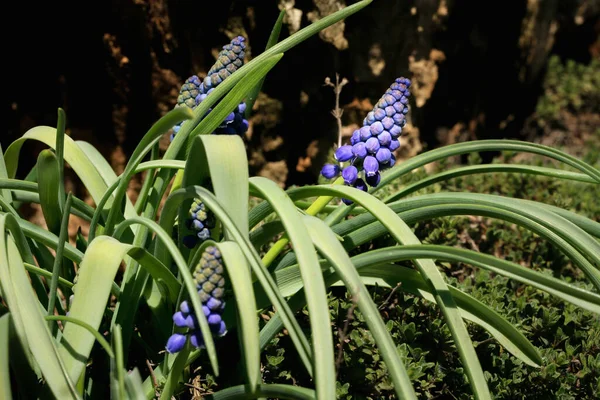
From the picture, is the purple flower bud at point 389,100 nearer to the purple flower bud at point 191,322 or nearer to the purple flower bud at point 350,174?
the purple flower bud at point 350,174

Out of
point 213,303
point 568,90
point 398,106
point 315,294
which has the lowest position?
point 213,303

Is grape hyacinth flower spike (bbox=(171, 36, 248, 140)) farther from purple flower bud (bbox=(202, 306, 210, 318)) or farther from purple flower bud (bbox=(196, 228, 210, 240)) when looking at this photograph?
purple flower bud (bbox=(202, 306, 210, 318))

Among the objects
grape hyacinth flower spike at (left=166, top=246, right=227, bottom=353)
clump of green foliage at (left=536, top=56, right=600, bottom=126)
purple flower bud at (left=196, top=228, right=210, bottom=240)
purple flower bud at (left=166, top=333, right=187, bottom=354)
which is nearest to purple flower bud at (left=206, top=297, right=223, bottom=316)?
grape hyacinth flower spike at (left=166, top=246, right=227, bottom=353)

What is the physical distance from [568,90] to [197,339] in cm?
515

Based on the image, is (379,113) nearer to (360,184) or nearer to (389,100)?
(389,100)

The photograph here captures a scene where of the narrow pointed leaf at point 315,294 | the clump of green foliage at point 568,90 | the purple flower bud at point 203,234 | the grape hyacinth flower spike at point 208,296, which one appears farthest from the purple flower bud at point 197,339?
the clump of green foliage at point 568,90

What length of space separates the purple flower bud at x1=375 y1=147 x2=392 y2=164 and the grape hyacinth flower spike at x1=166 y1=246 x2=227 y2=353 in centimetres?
58

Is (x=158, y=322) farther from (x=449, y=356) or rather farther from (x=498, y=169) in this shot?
(x=498, y=169)

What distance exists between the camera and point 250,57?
3.52 metres

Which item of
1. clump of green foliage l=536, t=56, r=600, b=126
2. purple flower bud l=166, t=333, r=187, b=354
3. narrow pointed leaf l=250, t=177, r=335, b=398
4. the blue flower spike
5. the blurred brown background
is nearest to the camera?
narrow pointed leaf l=250, t=177, r=335, b=398

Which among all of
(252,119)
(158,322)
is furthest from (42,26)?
(158,322)

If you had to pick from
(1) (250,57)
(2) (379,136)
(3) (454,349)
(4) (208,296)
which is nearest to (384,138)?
(2) (379,136)

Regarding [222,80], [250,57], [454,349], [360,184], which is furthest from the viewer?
[250,57]

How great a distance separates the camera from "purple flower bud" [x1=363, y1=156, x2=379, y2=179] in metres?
1.95
